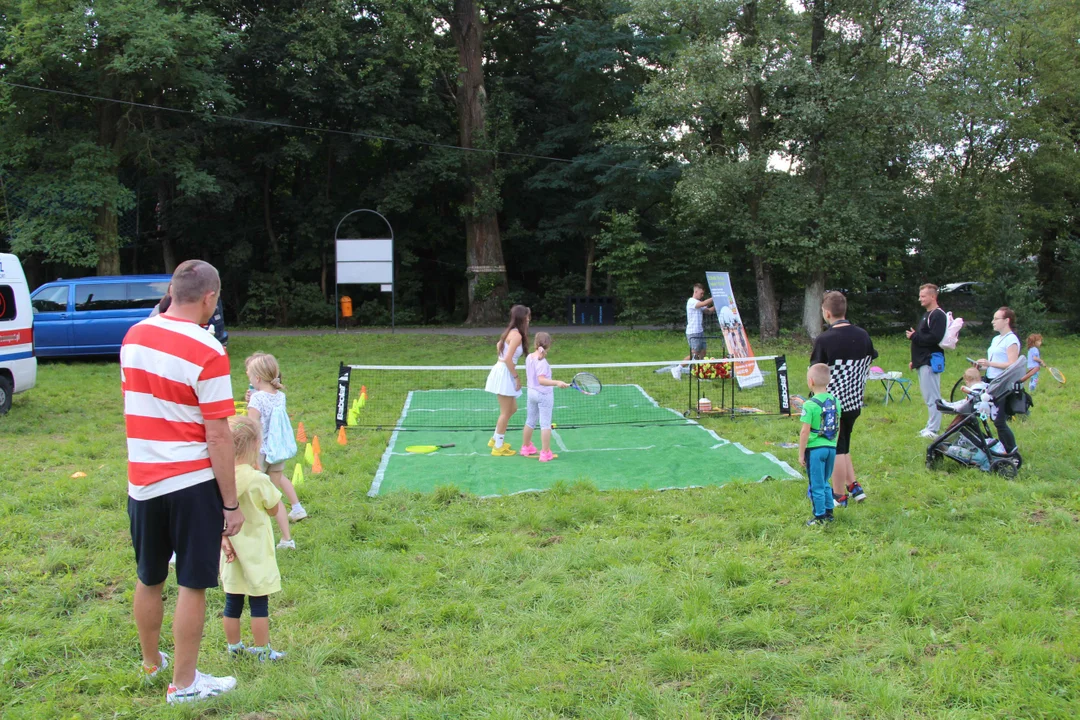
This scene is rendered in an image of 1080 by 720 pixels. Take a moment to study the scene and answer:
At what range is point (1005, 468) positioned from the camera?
7.68 m

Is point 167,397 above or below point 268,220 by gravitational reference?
below

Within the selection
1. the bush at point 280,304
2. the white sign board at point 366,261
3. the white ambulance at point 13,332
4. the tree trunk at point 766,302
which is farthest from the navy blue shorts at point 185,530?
the bush at point 280,304

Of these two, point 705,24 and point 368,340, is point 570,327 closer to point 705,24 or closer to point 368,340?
point 368,340

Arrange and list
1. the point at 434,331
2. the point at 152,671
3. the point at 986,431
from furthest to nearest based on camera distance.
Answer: the point at 434,331 → the point at 986,431 → the point at 152,671

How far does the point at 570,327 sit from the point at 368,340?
26.4 feet

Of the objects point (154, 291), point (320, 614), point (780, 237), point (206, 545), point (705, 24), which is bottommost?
point (320, 614)

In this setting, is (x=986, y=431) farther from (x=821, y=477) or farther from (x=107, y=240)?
(x=107, y=240)

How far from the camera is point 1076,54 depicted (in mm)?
23672

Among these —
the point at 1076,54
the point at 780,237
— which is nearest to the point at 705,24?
the point at 780,237

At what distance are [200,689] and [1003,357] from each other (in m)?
7.80

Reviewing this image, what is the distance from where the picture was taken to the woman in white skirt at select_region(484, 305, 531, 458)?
28.9 feet

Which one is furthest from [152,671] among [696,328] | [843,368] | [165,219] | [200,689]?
[165,219]

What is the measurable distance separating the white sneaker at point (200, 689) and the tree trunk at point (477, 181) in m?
24.8

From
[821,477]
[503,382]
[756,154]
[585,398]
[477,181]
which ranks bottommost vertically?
[585,398]
